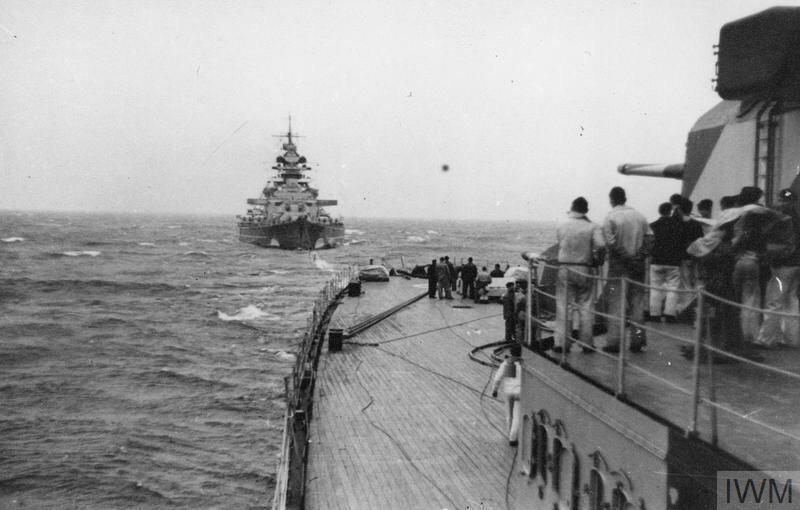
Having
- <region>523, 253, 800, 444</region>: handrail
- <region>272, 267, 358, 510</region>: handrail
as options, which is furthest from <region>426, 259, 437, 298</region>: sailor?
<region>523, 253, 800, 444</region>: handrail

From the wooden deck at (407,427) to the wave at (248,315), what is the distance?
47.3 feet

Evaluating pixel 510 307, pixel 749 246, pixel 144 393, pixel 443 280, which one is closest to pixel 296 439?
pixel 749 246

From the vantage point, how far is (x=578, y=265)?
5.16 metres

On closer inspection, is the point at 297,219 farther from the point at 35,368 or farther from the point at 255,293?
the point at 35,368

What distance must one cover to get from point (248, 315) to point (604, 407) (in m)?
26.8

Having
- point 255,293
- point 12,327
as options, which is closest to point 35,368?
point 12,327

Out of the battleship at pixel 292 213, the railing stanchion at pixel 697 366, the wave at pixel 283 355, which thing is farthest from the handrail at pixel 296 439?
the battleship at pixel 292 213

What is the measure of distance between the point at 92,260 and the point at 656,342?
66.0 metres

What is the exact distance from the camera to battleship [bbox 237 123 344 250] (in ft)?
243

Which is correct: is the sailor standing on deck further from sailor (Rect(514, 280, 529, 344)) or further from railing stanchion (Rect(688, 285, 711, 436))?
railing stanchion (Rect(688, 285, 711, 436))

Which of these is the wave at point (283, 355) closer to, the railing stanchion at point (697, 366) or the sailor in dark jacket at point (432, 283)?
the sailor in dark jacket at point (432, 283)

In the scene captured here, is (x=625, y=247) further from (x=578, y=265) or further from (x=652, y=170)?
(x=652, y=170)

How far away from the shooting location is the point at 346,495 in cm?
676

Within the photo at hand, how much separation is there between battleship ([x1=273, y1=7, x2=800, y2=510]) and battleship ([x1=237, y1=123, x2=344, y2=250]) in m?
62.0
